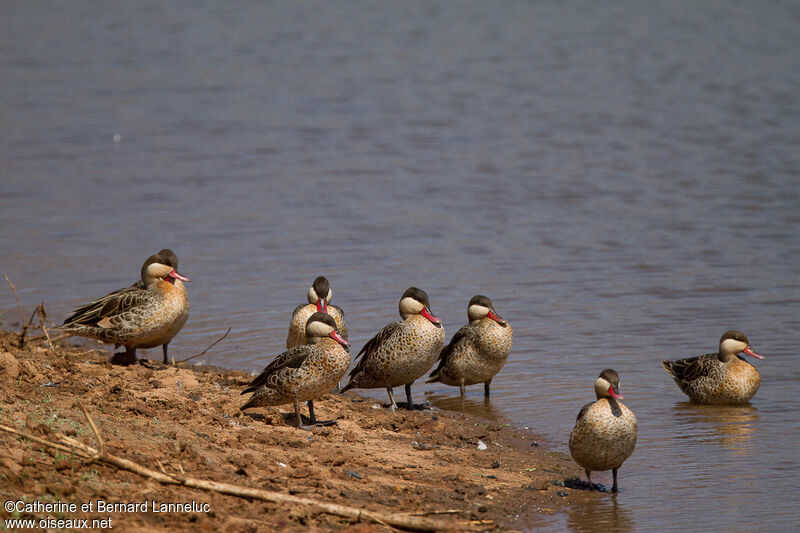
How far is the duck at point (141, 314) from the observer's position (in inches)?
397

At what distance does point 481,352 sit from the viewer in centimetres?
1012

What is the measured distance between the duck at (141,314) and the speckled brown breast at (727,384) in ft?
16.2

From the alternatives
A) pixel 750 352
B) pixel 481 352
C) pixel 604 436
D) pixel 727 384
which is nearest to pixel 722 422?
pixel 727 384

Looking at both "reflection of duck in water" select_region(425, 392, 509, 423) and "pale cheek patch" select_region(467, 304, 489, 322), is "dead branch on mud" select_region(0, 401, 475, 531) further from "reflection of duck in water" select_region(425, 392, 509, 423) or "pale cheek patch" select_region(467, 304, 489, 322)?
"pale cheek patch" select_region(467, 304, 489, 322)

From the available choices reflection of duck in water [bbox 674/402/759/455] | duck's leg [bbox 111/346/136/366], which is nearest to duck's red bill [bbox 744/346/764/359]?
reflection of duck in water [bbox 674/402/759/455]

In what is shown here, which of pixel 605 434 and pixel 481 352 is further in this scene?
pixel 481 352

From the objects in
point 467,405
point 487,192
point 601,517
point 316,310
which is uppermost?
point 487,192

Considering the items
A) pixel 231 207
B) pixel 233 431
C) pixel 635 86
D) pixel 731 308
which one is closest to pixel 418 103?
pixel 635 86

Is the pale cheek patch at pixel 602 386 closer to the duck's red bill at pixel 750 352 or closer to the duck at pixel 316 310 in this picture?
the duck at pixel 316 310

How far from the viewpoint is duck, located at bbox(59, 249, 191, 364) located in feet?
33.1

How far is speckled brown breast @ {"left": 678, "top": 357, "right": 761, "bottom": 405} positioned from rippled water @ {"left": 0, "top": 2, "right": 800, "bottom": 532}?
16 centimetres

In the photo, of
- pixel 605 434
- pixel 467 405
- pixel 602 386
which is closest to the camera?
pixel 605 434

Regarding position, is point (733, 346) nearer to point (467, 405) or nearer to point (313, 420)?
point (467, 405)

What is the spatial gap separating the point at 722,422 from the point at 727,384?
46 cm
